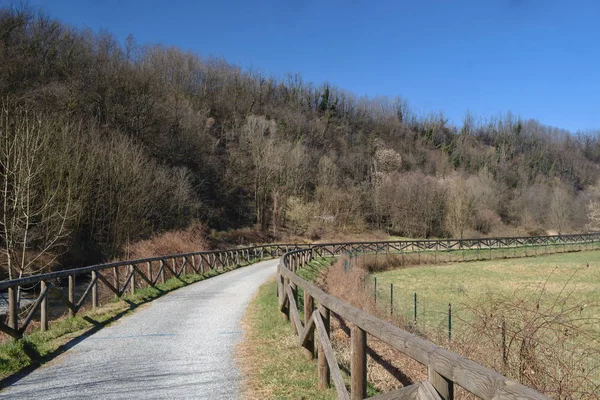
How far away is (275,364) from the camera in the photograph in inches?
249

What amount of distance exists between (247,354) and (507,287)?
19.5 metres

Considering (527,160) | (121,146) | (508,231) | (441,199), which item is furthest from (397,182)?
(527,160)

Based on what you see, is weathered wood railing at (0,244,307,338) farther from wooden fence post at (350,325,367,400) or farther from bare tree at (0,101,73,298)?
wooden fence post at (350,325,367,400)

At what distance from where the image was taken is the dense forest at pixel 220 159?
23.8 meters

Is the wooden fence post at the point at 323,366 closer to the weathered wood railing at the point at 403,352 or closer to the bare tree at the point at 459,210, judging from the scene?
the weathered wood railing at the point at 403,352

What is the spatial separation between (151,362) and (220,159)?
61268 millimetres

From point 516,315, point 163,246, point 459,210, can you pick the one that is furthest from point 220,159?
point 516,315

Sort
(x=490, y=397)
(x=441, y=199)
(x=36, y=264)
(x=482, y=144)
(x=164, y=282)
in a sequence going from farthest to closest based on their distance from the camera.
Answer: (x=482, y=144)
(x=441, y=199)
(x=36, y=264)
(x=164, y=282)
(x=490, y=397)

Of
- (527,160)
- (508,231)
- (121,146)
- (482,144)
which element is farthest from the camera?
(482,144)

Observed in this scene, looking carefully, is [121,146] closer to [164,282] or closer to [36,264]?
[36,264]

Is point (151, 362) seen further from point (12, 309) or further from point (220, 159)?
point (220, 159)

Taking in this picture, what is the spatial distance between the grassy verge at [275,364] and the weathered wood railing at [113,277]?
13.1 ft

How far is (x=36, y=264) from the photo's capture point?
2173 cm

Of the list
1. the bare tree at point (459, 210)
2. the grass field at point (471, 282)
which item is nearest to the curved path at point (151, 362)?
the grass field at point (471, 282)
